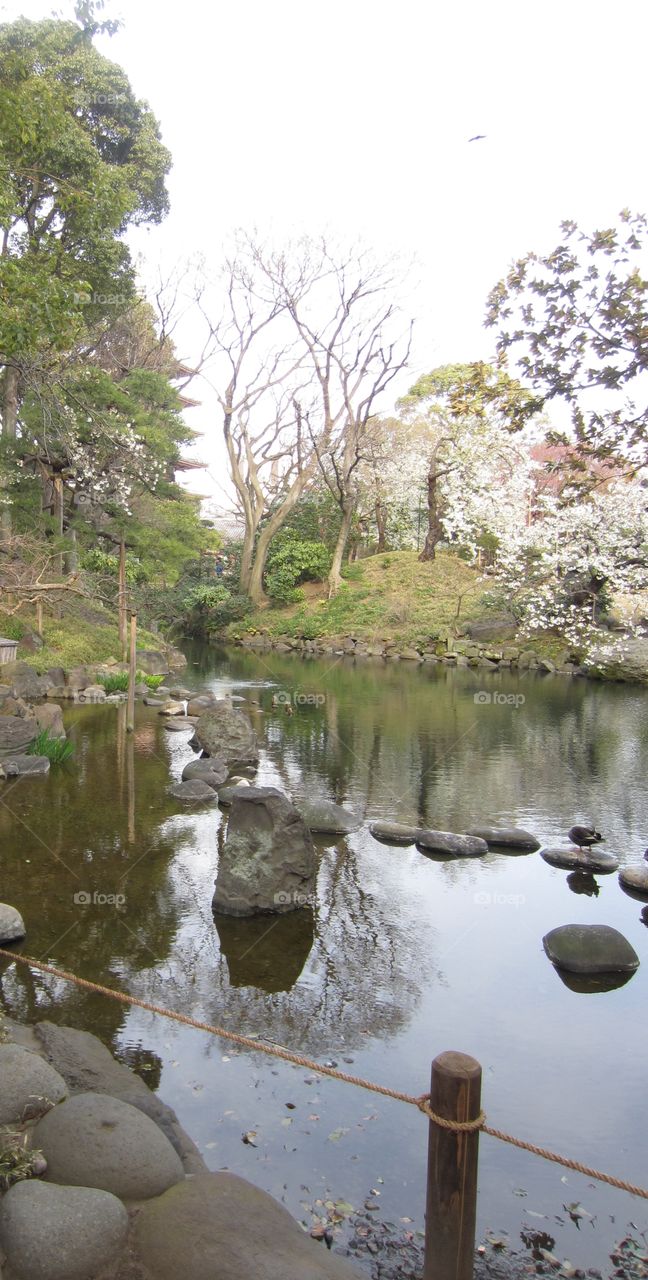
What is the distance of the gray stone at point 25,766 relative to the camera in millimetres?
11773

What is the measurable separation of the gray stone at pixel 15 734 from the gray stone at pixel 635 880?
8270mm

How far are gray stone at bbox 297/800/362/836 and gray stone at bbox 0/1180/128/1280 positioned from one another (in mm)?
6517

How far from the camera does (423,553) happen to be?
118 ft

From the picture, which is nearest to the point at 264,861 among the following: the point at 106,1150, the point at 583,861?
the point at 583,861

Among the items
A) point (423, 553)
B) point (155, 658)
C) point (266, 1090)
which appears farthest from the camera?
point (423, 553)

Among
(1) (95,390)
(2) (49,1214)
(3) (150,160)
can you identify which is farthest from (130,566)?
(2) (49,1214)

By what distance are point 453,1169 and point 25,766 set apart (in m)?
10.0

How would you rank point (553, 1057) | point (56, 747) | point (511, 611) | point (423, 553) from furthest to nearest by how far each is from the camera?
1. point (423, 553)
2. point (511, 611)
3. point (56, 747)
4. point (553, 1057)

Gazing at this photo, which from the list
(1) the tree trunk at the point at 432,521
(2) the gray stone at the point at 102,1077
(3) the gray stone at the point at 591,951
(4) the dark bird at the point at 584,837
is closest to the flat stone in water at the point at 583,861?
(4) the dark bird at the point at 584,837

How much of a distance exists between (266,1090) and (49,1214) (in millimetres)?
1989

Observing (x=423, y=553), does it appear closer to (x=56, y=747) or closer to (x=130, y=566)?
(x=130, y=566)

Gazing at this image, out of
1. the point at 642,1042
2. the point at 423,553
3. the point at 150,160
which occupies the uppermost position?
the point at 150,160

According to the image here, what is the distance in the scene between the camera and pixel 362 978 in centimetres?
623

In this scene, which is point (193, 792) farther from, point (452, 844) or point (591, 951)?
point (591, 951)
